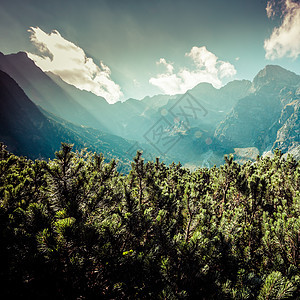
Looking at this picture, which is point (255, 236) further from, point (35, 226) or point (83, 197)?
point (35, 226)

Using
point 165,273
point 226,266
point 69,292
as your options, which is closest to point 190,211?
point 226,266

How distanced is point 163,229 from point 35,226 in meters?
4.61

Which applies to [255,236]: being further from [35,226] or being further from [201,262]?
[35,226]

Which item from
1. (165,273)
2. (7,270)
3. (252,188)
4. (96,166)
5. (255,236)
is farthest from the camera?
(96,166)

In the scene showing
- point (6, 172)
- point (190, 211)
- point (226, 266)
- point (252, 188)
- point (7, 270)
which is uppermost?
point (252, 188)

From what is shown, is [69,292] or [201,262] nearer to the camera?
[69,292]

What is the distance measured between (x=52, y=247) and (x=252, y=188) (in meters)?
14.4

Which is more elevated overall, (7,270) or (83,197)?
(83,197)

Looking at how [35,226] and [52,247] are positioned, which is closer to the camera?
[52,247]

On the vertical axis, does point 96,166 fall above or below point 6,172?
above

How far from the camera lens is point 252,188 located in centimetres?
1270

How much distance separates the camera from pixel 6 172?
1099 centimetres

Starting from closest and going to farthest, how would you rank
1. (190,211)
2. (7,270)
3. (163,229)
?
(7,270)
(163,229)
(190,211)

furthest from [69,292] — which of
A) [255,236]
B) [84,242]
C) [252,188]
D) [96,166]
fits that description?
[252,188]
